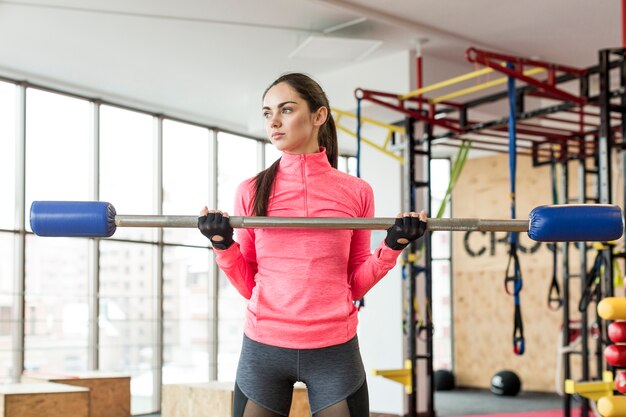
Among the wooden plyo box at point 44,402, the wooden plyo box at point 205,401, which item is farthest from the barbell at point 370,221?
the wooden plyo box at point 44,402

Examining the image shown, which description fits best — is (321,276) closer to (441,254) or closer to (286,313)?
(286,313)

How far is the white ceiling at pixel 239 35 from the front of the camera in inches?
259

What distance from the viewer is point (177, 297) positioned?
9.63 meters

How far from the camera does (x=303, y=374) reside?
80.0 inches

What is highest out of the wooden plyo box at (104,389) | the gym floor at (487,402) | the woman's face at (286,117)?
the woman's face at (286,117)

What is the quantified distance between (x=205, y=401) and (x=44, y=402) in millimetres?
1086

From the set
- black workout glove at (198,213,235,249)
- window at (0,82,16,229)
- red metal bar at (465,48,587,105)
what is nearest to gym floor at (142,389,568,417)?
window at (0,82,16,229)

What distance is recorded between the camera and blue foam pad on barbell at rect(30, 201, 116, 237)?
2.10 metres

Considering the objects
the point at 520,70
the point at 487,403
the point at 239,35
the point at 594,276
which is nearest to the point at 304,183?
the point at 520,70

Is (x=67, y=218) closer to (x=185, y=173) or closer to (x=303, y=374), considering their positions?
(x=303, y=374)

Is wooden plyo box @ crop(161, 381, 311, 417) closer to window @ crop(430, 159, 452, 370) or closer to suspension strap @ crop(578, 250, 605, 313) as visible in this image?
suspension strap @ crop(578, 250, 605, 313)

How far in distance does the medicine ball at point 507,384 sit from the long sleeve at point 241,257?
8.50 meters

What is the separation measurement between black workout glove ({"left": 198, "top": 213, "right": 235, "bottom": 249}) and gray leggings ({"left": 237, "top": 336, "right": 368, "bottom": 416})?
260 millimetres

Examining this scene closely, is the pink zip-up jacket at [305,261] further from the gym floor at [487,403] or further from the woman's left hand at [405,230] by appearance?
the gym floor at [487,403]
